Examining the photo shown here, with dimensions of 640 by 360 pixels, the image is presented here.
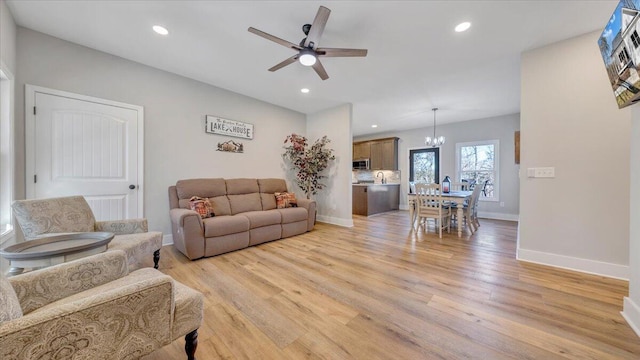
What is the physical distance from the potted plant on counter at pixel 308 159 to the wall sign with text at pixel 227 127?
95 centimetres

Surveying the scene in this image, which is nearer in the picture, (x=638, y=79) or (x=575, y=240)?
(x=638, y=79)

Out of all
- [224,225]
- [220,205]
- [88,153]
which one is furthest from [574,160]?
[88,153]

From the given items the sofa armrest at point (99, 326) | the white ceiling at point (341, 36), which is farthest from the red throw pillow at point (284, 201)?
the sofa armrest at point (99, 326)

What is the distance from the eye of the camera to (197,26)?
2.41 meters

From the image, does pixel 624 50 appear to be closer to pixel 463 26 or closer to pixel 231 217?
pixel 463 26

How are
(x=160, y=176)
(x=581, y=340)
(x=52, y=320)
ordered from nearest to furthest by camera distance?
(x=52, y=320) → (x=581, y=340) → (x=160, y=176)

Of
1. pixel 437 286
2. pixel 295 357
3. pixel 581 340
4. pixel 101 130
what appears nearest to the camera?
pixel 295 357

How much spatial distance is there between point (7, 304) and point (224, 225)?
2.33 m

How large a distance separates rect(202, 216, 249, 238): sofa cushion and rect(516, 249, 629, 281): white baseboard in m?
3.63

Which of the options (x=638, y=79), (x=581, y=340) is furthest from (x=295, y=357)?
(x=638, y=79)

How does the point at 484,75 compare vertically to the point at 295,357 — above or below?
above

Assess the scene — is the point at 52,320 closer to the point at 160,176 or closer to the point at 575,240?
the point at 160,176

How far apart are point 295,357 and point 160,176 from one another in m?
3.27

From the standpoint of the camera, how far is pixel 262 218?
3514mm
